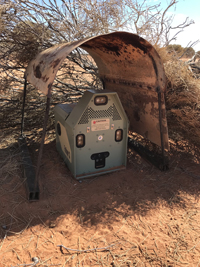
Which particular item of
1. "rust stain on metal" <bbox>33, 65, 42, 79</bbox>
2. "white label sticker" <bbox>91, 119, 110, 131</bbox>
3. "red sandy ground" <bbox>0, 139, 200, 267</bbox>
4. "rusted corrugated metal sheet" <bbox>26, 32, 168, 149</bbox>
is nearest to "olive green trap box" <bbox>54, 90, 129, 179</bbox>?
"white label sticker" <bbox>91, 119, 110, 131</bbox>

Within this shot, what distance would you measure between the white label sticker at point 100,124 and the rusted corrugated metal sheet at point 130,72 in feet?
2.77

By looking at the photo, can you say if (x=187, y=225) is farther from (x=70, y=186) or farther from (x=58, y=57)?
(x=58, y=57)

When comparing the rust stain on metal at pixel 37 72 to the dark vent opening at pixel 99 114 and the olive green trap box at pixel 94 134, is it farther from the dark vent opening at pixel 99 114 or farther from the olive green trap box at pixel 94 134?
the dark vent opening at pixel 99 114

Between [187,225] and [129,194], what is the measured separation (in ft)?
2.86

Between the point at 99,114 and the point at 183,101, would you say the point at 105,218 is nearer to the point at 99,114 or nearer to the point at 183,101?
the point at 99,114

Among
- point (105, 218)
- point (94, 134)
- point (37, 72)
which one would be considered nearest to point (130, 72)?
point (94, 134)

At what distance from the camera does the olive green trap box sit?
10.1ft

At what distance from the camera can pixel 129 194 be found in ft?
10.2

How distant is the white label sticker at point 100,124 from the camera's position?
3162 mm

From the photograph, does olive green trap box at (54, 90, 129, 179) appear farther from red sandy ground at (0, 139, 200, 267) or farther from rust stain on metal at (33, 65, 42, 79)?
rust stain on metal at (33, 65, 42, 79)

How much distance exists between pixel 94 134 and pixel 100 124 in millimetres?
182

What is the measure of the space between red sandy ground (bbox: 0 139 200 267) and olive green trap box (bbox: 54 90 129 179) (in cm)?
24

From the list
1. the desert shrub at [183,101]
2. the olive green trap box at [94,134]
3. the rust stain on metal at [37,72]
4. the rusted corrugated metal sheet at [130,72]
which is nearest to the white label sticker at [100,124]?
the olive green trap box at [94,134]

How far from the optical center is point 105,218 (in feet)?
8.57
